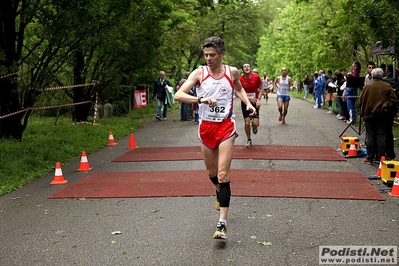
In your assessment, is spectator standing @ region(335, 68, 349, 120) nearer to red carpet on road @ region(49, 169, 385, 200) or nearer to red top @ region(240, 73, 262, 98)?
red top @ region(240, 73, 262, 98)

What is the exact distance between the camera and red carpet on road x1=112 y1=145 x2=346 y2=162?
1318 centimetres

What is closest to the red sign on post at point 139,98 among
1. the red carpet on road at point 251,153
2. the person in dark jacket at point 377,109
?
the red carpet on road at point 251,153

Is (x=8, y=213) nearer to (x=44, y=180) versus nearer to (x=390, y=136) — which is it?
(x=44, y=180)

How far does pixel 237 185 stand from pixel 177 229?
296 cm

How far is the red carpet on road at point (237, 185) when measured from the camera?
9172mm

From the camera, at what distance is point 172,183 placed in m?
10.2

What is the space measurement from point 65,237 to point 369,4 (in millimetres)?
10383

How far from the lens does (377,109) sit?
11633mm

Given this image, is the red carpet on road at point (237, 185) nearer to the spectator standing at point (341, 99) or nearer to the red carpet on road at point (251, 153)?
the red carpet on road at point (251, 153)

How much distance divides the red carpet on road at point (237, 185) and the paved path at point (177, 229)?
336 mm

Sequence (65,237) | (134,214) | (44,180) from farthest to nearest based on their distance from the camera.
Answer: (44,180) < (134,214) < (65,237)

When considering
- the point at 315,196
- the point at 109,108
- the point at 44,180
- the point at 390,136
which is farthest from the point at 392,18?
the point at 109,108

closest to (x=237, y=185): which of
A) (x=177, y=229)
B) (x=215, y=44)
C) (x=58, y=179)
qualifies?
(x=177, y=229)

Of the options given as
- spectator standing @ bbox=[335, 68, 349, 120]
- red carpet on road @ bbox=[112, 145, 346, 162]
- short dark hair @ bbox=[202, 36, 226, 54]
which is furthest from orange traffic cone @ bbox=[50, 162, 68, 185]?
spectator standing @ bbox=[335, 68, 349, 120]
